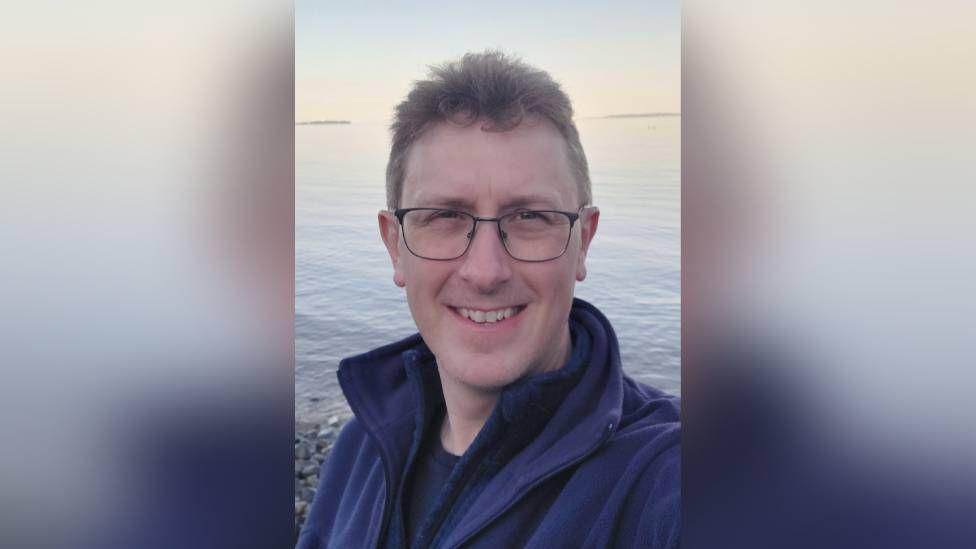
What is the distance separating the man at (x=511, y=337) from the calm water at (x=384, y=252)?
0.21ft

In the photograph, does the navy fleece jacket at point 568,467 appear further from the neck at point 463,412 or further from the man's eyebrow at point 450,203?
the man's eyebrow at point 450,203

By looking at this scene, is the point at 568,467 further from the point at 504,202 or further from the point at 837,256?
the point at 837,256

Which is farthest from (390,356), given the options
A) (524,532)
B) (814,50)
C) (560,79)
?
(814,50)

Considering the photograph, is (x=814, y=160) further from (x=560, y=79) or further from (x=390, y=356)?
(x=390, y=356)

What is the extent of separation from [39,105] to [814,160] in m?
1.22

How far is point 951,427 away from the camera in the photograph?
1.24 m

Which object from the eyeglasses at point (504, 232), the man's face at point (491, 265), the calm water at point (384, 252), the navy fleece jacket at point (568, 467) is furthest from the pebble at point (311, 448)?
the eyeglasses at point (504, 232)

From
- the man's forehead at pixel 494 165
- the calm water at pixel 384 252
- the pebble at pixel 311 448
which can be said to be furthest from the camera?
the pebble at pixel 311 448

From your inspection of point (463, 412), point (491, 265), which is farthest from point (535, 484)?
point (491, 265)

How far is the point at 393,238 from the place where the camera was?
117 centimetres

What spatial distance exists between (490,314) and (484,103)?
28cm

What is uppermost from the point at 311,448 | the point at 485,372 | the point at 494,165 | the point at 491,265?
the point at 494,165

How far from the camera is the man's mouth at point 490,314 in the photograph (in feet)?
3.67

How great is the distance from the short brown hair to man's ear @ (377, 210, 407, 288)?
0.08 feet
